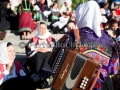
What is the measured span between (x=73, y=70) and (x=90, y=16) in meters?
0.62

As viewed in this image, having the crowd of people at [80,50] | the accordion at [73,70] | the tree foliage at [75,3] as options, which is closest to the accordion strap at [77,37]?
the crowd of people at [80,50]

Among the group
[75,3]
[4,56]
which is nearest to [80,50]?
[4,56]

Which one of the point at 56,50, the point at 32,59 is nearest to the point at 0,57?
the point at 56,50

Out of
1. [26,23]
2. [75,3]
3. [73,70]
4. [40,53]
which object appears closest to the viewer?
[73,70]

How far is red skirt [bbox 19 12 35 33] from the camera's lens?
8.41 m

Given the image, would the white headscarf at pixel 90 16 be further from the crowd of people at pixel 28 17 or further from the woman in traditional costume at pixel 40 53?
the crowd of people at pixel 28 17

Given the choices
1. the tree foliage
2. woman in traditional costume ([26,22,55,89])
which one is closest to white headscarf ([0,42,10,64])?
woman in traditional costume ([26,22,55,89])

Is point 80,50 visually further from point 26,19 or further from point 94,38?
point 26,19

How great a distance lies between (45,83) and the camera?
5.92m

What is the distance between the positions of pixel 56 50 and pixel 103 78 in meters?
0.62

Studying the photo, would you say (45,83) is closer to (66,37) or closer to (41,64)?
(41,64)

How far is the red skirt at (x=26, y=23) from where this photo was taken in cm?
841

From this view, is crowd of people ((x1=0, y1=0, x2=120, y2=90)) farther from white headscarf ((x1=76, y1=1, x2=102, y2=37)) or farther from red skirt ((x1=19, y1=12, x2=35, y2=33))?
red skirt ((x1=19, y1=12, x2=35, y2=33))

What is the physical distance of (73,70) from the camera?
334 centimetres
